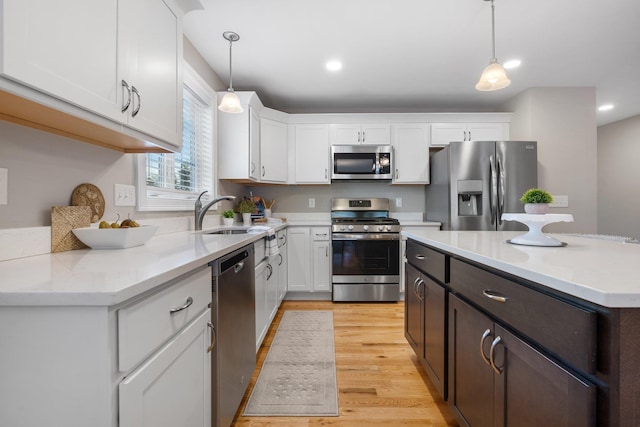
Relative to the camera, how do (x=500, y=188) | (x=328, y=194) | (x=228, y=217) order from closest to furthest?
(x=228, y=217)
(x=500, y=188)
(x=328, y=194)

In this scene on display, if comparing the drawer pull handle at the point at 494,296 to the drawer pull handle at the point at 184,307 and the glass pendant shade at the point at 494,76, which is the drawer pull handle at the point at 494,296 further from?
the glass pendant shade at the point at 494,76

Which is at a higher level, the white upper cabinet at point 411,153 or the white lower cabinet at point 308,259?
the white upper cabinet at point 411,153

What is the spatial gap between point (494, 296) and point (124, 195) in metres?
1.79

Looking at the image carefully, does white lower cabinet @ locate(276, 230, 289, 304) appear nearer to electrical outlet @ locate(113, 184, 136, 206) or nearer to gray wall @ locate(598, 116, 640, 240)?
electrical outlet @ locate(113, 184, 136, 206)

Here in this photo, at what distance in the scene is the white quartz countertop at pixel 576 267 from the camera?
57 centimetres

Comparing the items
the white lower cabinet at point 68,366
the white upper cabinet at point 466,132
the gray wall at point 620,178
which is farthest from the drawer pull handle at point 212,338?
the gray wall at point 620,178

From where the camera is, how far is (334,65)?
2701 millimetres

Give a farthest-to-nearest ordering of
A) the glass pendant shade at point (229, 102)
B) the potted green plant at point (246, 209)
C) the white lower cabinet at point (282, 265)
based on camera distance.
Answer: the potted green plant at point (246, 209) → the white lower cabinet at point (282, 265) → the glass pendant shade at point (229, 102)

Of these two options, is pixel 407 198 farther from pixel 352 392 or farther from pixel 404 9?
pixel 352 392

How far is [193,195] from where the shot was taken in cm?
238

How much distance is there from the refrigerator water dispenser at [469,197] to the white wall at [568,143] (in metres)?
0.94

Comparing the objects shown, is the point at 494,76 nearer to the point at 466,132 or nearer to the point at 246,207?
the point at 466,132

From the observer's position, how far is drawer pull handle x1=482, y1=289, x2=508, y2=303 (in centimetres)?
90

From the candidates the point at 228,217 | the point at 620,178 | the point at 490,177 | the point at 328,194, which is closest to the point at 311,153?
the point at 328,194
